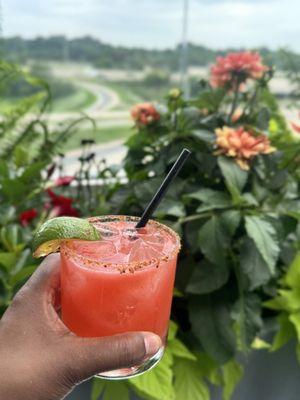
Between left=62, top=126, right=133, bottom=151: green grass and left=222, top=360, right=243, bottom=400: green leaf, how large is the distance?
752 millimetres

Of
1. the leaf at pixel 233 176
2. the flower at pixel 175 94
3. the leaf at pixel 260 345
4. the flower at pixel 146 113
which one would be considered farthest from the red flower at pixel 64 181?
the leaf at pixel 260 345

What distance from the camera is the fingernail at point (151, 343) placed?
66 centimetres

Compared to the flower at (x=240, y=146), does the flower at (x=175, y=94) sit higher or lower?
higher

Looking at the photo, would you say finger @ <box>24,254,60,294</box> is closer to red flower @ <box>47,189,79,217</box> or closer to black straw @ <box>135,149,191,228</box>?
black straw @ <box>135,149,191,228</box>

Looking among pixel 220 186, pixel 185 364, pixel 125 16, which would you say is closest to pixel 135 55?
pixel 125 16

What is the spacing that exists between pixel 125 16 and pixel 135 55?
19 cm

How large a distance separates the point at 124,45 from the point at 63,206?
30.6 inches

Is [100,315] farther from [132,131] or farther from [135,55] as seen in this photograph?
[135,55]

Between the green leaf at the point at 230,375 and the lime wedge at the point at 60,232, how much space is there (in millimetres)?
761

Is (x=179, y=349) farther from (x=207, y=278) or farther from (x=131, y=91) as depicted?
(x=131, y=91)

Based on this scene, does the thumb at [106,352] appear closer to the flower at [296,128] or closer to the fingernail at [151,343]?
the fingernail at [151,343]

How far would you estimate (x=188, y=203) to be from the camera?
50.8 inches

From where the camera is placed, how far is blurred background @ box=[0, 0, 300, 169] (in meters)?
1.69

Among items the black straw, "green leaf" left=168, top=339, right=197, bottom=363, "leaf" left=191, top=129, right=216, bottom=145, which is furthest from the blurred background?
the black straw
